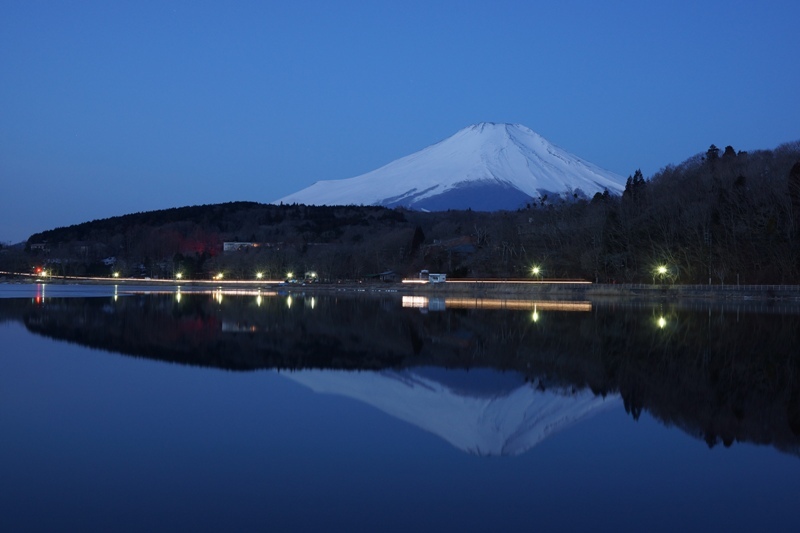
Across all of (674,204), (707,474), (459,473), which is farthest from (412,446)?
(674,204)

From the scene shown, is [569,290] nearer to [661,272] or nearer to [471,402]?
[661,272]

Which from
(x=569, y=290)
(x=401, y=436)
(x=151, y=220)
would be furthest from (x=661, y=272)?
(x=151, y=220)

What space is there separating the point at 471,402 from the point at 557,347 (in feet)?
19.9

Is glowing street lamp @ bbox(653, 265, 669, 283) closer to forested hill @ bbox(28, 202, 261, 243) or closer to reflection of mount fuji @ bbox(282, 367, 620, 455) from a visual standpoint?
reflection of mount fuji @ bbox(282, 367, 620, 455)

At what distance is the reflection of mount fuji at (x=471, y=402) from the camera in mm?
8008

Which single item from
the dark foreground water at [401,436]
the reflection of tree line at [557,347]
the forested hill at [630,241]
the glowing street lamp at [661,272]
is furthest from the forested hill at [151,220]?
the dark foreground water at [401,436]

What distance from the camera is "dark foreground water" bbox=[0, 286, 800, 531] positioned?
5.37 m

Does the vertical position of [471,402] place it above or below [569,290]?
below

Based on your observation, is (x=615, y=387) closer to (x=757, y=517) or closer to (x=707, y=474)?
(x=707, y=474)

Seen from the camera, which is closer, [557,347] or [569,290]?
[557,347]

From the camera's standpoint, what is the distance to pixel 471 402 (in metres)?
10.0

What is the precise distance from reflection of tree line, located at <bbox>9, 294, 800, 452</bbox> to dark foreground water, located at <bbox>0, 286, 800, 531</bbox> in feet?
0.23

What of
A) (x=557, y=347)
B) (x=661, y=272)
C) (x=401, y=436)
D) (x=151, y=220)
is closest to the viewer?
(x=401, y=436)

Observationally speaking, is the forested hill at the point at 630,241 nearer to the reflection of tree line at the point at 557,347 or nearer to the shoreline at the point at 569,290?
the shoreline at the point at 569,290
